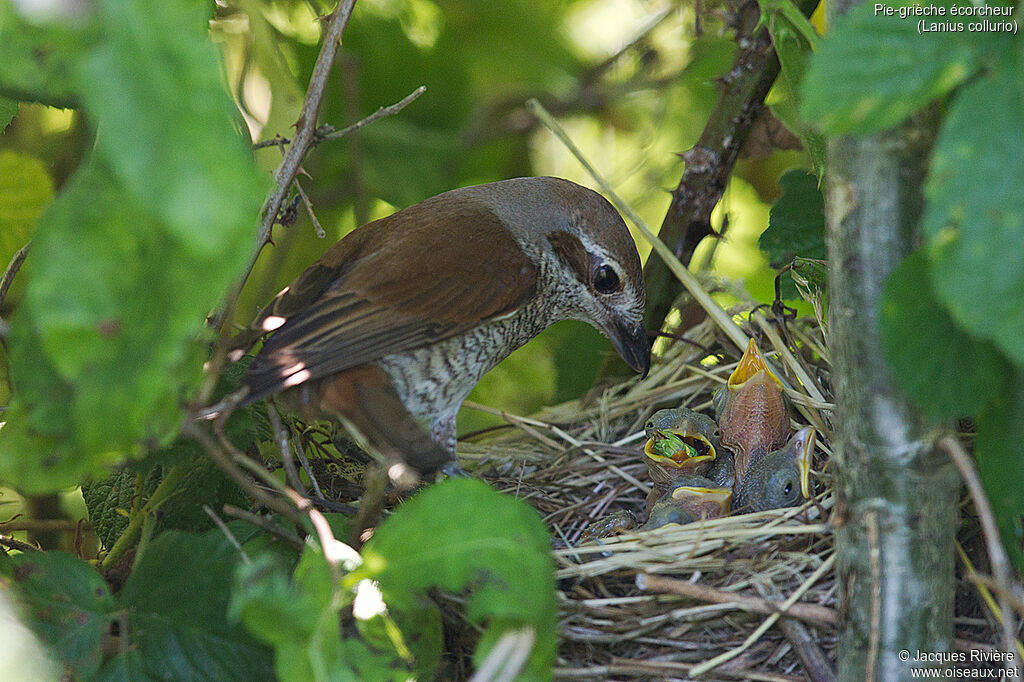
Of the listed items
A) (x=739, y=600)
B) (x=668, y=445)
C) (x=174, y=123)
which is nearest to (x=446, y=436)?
(x=668, y=445)

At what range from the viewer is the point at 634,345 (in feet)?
8.27

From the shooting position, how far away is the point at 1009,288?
876 millimetres

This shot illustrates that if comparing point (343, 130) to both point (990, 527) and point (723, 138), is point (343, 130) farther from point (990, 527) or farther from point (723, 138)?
point (990, 527)

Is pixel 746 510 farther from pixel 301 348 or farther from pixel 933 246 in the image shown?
pixel 933 246

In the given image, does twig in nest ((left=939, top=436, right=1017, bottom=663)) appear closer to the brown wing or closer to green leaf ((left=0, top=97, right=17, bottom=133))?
the brown wing

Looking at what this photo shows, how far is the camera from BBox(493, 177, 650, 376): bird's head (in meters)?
2.47

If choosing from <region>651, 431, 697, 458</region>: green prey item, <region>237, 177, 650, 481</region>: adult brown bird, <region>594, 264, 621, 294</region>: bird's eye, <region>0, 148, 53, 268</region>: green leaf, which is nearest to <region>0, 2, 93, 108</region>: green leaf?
<region>237, 177, 650, 481</region>: adult brown bird

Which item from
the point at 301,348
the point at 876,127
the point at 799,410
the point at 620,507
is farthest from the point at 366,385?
the point at 876,127

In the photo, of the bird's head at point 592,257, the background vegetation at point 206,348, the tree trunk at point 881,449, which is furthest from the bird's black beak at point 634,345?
the tree trunk at point 881,449

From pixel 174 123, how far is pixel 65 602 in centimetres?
81

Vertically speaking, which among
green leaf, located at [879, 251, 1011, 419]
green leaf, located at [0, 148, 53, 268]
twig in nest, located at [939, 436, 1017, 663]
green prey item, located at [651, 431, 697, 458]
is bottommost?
green prey item, located at [651, 431, 697, 458]

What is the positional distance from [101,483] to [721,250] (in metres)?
2.48

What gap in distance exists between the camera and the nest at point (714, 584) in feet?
4.88

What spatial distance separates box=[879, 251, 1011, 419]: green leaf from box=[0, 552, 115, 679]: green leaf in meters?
1.15
